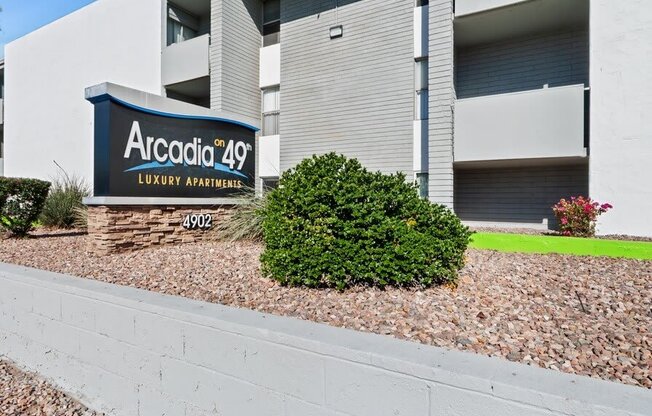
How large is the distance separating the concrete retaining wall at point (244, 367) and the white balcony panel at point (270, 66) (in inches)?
427

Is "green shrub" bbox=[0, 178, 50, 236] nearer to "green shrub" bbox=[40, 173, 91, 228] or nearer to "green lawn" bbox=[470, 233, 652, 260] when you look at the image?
"green shrub" bbox=[40, 173, 91, 228]

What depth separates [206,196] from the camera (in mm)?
7035

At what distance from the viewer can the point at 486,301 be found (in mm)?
3242

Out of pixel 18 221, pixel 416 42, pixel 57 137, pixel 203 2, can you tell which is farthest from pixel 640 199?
pixel 57 137

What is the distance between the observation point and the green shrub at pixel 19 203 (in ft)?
25.6

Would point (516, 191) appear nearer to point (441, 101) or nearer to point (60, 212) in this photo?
point (441, 101)

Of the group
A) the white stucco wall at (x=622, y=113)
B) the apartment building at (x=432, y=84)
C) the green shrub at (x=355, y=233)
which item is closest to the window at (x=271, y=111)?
the apartment building at (x=432, y=84)

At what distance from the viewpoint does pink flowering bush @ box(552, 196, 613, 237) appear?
7727 millimetres

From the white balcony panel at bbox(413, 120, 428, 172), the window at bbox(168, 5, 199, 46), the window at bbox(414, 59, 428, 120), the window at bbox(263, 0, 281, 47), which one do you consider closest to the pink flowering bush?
the white balcony panel at bbox(413, 120, 428, 172)

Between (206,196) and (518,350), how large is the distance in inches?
229

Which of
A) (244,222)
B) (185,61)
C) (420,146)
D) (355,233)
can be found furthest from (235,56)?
(355,233)

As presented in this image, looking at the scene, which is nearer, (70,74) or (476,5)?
(476,5)

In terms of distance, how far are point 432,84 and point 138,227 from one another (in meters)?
7.29

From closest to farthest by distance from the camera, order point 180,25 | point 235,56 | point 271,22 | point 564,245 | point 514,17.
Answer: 1. point 564,245
2. point 514,17
3. point 235,56
4. point 271,22
5. point 180,25
